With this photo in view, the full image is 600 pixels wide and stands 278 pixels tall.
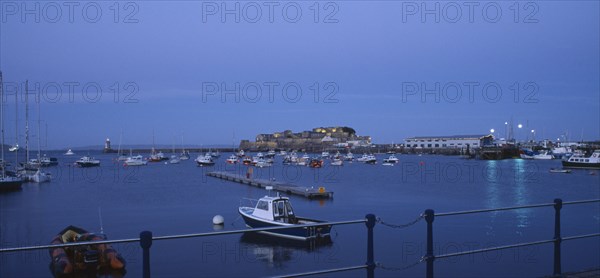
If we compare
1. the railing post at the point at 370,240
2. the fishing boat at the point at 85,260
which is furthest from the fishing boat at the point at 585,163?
the railing post at the point at 370,240

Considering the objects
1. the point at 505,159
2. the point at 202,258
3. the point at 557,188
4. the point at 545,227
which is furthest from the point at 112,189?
the point at 505,159

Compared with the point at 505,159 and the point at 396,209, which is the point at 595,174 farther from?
the point at 505,159

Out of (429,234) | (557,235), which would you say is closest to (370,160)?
(557,235)

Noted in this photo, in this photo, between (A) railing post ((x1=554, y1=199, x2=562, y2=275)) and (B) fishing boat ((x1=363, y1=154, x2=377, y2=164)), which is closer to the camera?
(A) railing post ((x1=554, y1=199, x2=562, y2=275))

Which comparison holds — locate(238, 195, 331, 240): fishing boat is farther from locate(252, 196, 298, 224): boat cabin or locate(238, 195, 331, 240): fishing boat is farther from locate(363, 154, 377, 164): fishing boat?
locate(363, 154, 377, 164): fishing boat

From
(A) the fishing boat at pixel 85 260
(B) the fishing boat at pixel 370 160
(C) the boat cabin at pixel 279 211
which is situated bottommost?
(B) the fishing boat at pixel 370 160

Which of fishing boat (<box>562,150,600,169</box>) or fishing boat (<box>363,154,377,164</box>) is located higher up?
fishing boat (<box>562,150,600,169</box>)

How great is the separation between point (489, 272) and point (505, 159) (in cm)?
14274

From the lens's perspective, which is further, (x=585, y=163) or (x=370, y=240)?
(x=585, y=163)

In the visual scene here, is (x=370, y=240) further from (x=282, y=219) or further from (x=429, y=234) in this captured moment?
(x=282, y=219)

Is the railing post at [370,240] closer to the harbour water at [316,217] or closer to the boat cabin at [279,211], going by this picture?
the harbour water at [316,217]

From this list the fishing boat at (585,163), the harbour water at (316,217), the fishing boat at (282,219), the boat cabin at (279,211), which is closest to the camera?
the harbour water at (316,217)

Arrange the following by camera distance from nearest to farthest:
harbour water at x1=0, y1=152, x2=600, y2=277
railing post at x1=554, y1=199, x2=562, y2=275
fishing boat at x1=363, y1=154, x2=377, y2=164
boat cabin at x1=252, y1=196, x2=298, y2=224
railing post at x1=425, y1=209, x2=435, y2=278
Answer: railing post at x1=425, y1=209, x2=435, y2=278, railing post at x1=554, y1=199, x2=562, y2=275, harbour water at x1=0, y1=152, x2=600, y2=277, boat cabin at x1=252, y1=196, x2=298, y2=224, fishing boat at x1=363, y1=154, x2=377, y2=164

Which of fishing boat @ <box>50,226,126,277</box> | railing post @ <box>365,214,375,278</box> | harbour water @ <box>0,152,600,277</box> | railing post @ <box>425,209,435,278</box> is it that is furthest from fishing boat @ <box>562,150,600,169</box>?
railing post @ <box>365,214,375,278</box>
